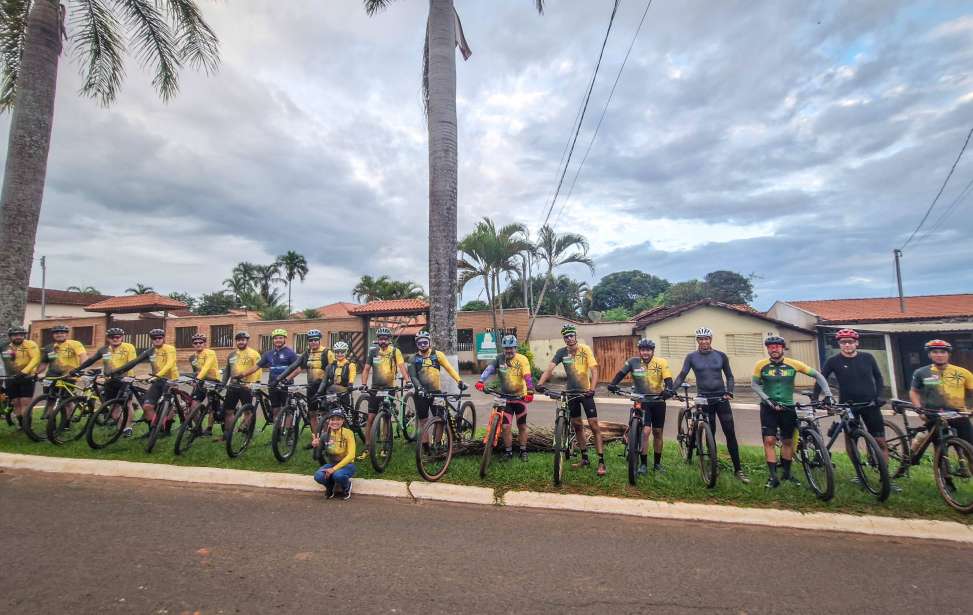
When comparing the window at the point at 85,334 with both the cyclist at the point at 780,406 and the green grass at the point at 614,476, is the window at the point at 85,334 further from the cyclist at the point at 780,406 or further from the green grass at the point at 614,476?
the cyclist at the point at 780,406

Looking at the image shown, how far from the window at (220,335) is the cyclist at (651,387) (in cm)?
2938

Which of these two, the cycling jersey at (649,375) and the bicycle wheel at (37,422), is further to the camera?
the bicycle wheel at (37,422)

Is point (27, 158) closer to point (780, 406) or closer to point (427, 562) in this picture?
point (427, 562)

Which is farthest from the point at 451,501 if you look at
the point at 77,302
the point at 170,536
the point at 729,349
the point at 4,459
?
the point at 77,302

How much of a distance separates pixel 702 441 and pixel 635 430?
103 cm

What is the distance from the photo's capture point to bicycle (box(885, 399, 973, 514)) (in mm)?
4793

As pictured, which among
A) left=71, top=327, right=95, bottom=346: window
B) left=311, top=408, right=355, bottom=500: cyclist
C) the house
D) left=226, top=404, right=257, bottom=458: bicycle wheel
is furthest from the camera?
left=71, top=327, right=95, bottom=346: window

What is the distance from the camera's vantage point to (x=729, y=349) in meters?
20.4

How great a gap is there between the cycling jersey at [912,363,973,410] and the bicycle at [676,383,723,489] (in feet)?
7.93

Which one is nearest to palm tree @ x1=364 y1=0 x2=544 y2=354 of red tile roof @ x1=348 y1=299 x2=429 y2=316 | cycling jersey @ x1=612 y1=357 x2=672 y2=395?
cycling jersey @ x1=612 y1=357 x2=672 y2=395

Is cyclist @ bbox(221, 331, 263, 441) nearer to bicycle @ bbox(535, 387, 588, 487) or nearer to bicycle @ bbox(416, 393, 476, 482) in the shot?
bicycle @ bbox(416, 393, 476, 482)

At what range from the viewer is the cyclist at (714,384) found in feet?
19.0

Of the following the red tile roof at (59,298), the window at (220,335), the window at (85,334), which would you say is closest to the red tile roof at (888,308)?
the window at (220,335)

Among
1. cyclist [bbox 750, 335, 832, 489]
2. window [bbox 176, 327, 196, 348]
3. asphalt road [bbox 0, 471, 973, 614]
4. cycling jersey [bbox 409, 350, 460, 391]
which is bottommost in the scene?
asphalt road [bbox 0, 471, 973, 614]
